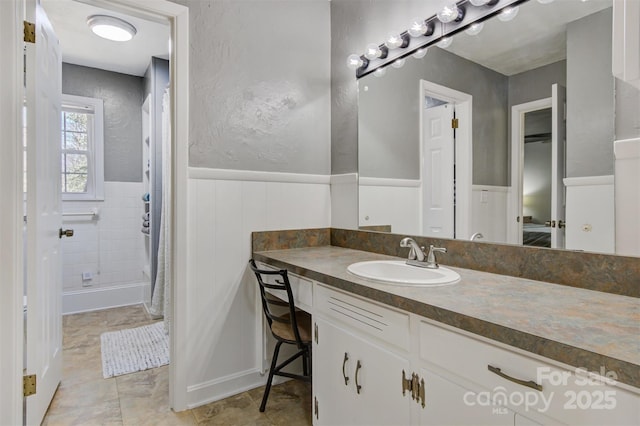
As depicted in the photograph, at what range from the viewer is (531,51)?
1392 mm

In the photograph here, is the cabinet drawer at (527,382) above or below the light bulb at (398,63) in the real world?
below

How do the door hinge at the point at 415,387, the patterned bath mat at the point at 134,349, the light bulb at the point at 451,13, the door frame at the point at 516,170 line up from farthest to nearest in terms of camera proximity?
the patterned bath mat at the point at 134,349
the light bulb at the point at 451,13
the door frame at the point at 516,170
the door hinge at the point at 415,387

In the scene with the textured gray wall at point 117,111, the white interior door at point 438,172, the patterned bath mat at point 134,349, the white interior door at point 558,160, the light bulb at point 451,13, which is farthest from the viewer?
the textured gray wall at point 117,111

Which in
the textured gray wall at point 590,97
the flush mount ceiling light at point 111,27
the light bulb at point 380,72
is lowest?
the textured gray wall at point 590,97

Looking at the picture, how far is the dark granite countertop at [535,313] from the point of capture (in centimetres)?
70

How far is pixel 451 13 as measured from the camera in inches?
64.3

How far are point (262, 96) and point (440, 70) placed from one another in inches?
40.3

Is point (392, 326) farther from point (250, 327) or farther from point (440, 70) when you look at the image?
point (440, 70)

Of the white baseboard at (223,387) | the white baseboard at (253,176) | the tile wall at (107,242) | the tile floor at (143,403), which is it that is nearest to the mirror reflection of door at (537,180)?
the white baseboard at (253,176)

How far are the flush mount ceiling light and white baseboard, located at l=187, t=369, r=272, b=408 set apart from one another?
8.69ft

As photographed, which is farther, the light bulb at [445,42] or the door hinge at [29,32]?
the light bulb at [445,42]

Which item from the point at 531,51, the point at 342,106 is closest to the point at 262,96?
the point at 342,106

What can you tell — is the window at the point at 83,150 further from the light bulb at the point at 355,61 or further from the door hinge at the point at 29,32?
the light bulb at the point at 355,61

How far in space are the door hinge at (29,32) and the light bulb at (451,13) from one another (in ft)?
6.18
